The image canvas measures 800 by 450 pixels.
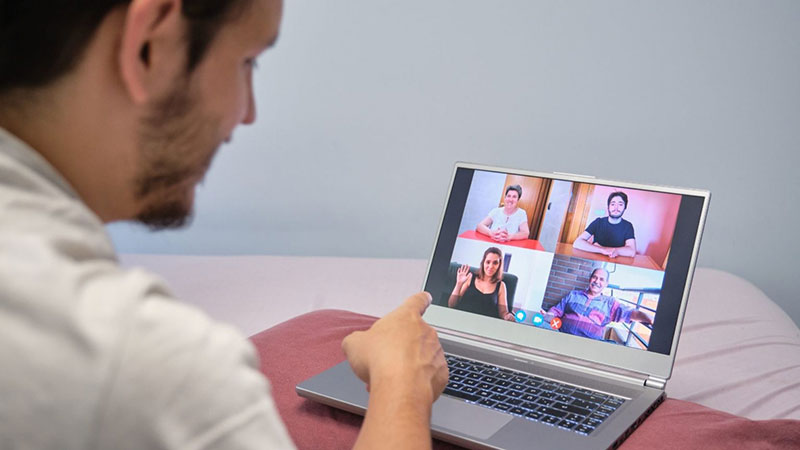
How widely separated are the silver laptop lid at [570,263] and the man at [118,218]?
1.40ft

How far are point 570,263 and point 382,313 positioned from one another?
1.48ft

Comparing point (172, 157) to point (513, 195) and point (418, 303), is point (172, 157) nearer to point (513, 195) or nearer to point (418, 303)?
point (418, 303)

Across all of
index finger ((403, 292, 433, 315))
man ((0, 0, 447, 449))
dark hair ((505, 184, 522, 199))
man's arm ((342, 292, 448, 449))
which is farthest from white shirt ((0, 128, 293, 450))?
dark hair ((505, 184, 522, 199))

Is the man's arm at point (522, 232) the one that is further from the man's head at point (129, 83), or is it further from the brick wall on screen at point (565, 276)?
the man's head at point (129, 83)

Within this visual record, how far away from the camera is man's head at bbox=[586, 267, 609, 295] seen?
3.61 feet

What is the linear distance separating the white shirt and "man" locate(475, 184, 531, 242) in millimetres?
790

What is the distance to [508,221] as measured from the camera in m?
1.19

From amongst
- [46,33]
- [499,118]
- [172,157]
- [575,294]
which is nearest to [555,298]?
[575,294]

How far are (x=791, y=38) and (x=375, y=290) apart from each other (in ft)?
3.76

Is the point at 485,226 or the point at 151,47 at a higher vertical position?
the point at 151,47

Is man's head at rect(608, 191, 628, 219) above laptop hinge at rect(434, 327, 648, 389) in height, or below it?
above

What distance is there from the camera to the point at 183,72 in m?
0.54

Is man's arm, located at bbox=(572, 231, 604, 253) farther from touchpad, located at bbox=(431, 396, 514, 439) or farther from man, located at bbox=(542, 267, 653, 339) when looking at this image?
touchpad, located at bbox=(431, 396, 514, 439)

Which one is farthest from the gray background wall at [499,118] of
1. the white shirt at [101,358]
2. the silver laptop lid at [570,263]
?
the white shirt at [101,358]
